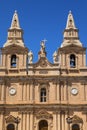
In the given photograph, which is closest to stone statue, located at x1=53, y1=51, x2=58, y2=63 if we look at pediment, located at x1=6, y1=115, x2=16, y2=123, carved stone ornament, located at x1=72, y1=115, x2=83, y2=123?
carved stone ornament, located at x1=72, y1=115, x2=83, y2=123

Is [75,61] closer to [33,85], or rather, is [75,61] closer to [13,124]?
[33,85]

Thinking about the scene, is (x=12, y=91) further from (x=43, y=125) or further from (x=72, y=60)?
(x=72, y=60)

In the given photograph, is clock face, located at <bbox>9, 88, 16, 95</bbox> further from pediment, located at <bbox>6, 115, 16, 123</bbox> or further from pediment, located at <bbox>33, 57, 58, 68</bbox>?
pediment, located at <bbox>33, 57, 58, 68</bbox>

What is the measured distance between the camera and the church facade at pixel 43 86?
48969mm

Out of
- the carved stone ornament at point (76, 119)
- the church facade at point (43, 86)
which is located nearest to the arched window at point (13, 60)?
the church facade at point (43, 86)

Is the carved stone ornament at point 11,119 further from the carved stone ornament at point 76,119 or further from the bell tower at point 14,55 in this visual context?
the carved stone ornament at point 76,119

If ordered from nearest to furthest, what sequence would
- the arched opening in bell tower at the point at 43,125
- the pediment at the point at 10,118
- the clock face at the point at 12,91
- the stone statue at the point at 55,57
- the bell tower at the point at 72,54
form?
1. the pediment at the point at 10,118
2. the arched opening in bell tower at the point at 43,125
3. the clock face at the point at 12,91
4. the stone statue at the point at 55,57
5. the bell tower at the point at 72,54

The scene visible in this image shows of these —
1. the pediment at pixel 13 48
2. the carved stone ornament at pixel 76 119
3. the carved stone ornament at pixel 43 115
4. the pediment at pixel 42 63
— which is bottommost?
the carved stone ornament at pixel 76 119

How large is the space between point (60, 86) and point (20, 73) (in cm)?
516

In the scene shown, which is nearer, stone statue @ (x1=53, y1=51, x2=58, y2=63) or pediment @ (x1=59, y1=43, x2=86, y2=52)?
stone statue @ (x1=53, y1=51, x2=58, y2=63)

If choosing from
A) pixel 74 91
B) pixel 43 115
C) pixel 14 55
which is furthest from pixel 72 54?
pixel 43 115

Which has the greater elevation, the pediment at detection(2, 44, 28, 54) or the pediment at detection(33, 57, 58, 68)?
the pediment at detection(2, 44, 28, 54)

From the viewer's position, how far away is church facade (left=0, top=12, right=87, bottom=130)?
161 feet

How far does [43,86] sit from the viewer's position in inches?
1982
